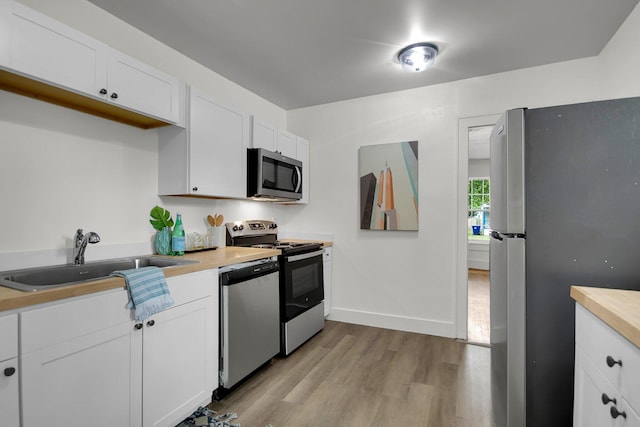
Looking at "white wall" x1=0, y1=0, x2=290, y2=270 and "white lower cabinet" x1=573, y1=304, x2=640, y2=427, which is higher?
"white wall" x1=0, y1=0, x2=290, y2=270

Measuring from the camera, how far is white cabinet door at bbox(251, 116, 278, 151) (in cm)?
286

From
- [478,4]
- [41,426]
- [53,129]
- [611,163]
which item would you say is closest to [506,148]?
[611,163]

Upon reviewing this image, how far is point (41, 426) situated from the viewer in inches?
45.8

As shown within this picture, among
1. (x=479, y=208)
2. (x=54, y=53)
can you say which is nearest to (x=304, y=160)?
(x=54, y=53)

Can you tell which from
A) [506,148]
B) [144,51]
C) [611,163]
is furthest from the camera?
[144,51]

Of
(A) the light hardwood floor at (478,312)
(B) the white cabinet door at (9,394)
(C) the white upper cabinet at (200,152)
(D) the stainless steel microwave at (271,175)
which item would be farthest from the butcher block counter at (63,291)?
(A) the light hardwood floor at (478,312)

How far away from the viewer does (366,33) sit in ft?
7.52

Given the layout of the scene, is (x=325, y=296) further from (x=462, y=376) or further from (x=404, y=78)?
(x=404, y=78)

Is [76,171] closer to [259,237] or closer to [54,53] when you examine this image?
[54,53]

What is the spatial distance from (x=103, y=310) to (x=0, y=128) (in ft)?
3.57

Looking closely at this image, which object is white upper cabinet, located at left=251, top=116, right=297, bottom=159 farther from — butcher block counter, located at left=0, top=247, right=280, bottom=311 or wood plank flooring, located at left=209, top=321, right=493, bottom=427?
wood plank flooring, located at left=209, top=321, right=493, bottom=427

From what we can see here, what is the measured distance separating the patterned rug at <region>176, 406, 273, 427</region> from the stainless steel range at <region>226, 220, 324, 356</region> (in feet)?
2.68

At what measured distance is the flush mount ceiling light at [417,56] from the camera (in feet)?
8.05

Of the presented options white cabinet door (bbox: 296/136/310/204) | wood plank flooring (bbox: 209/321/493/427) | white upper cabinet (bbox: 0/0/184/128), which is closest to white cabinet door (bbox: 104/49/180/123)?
white upper cabinet (bbox: 0/0/184/128)
